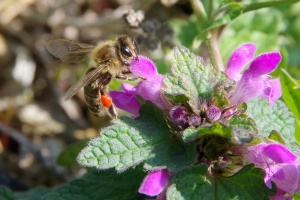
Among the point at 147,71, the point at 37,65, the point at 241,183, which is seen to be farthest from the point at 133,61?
the point at 37,65

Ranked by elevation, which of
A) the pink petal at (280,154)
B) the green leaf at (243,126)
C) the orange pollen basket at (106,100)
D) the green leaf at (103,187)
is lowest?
the green leaf at (103,187)

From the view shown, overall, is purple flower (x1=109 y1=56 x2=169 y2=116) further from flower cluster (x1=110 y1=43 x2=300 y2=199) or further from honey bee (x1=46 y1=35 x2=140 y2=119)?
honey bee (x1=46 y1=35 x2=140 y2=119)

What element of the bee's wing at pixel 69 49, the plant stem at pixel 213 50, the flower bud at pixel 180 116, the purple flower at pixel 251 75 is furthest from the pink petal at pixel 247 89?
the bee's wing at pixel 69 49

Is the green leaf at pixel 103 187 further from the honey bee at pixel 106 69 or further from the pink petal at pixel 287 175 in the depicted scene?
the pink petal at pixel 287 175

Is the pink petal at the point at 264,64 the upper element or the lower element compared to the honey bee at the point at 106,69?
upper

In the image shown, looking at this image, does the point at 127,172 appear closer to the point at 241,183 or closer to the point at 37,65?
the point at 241,183

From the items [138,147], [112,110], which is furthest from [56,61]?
[138,147]
